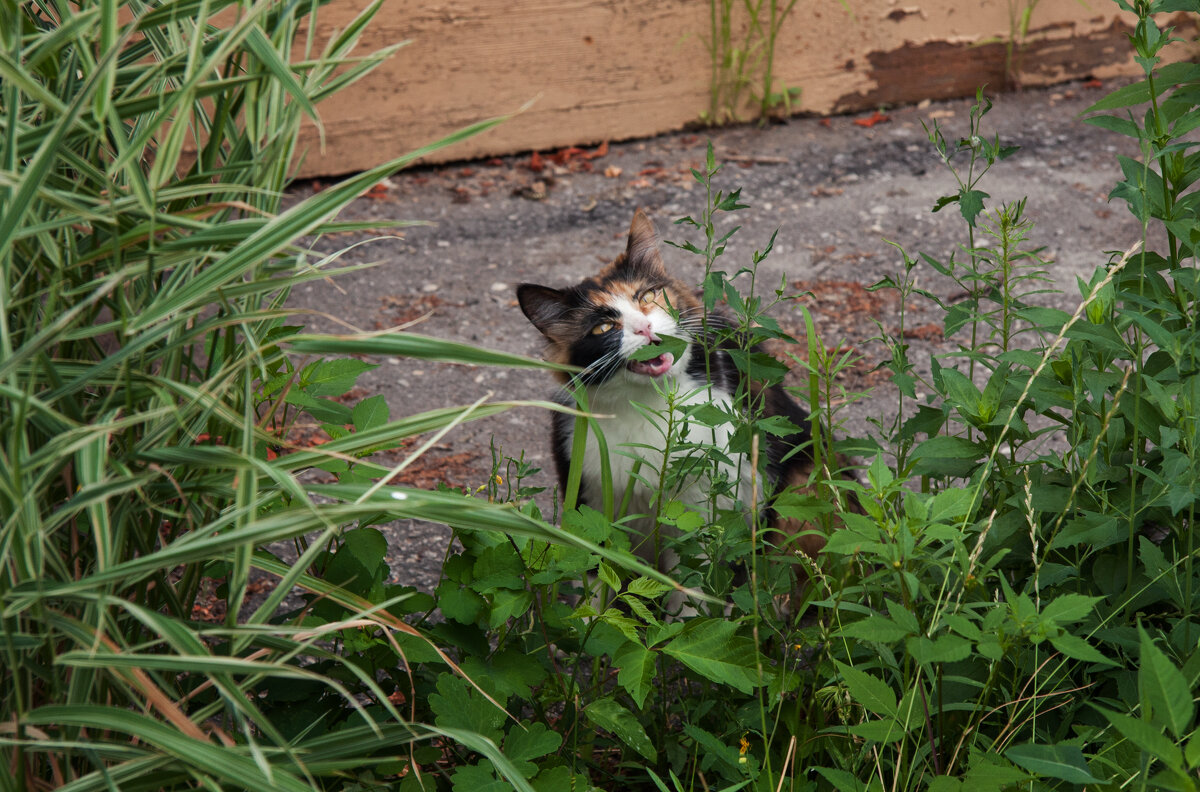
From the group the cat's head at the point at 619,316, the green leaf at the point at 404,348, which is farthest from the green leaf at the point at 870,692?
the cat's head at the point at 619,316

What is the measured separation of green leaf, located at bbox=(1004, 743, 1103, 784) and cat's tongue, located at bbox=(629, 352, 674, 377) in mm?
1268

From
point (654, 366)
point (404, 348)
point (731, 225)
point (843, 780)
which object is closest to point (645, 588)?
point (843, 780)

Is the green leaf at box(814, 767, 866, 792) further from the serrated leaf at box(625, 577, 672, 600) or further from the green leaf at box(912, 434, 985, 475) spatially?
the green leaf at box(912, 434, 985, 475)

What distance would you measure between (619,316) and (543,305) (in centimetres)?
20

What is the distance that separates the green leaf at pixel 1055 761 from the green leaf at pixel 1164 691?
4.6 inches

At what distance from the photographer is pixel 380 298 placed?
4.09 metres

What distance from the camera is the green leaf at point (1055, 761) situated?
119 cm

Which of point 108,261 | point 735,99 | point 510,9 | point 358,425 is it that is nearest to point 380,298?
point 510,9

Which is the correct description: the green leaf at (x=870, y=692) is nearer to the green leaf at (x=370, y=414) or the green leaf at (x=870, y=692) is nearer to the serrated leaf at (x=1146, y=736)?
the serrated leaf at (x=1146, y=736)

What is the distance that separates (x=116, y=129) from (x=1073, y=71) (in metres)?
5.20

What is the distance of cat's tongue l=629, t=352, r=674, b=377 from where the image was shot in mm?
2389

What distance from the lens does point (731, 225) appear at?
430 centimetres

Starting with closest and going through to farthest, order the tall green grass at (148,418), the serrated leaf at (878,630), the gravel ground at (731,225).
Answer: the tall green grass at (148,418) → the serrated leaf at (878,630) → the gravel ground at (731,225)

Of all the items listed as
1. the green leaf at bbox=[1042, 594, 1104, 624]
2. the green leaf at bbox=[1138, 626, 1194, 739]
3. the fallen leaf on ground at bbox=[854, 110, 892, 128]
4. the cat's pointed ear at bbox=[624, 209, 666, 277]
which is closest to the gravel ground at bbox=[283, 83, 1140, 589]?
the fallen leaf on ground at bbox=[854, 110, 892, 128]
